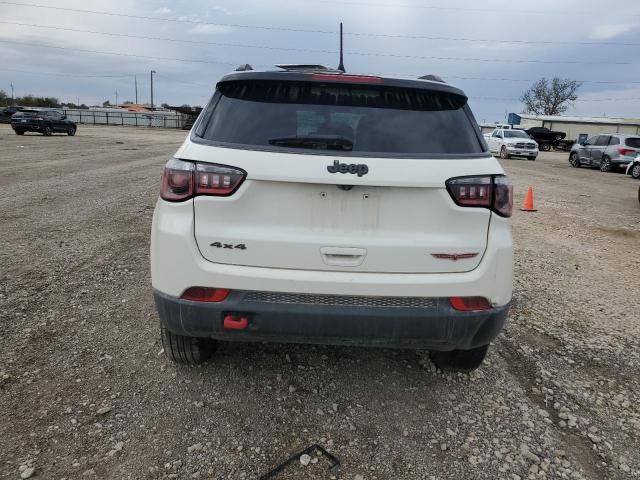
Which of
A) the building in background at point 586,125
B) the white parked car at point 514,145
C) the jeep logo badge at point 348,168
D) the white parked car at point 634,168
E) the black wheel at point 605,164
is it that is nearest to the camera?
the jeep logo badge at point 348,168

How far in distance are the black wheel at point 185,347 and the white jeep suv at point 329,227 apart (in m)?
0.43

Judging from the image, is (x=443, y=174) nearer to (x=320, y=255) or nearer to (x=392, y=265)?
(x=392, y=265)

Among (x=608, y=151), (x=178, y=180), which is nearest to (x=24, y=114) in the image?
(x=608, y=151)

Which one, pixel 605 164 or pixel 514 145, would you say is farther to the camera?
pixel 514 145

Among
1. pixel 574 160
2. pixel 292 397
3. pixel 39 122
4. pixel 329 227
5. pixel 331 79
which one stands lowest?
pixel 292 397

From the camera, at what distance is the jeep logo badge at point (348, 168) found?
2396mm

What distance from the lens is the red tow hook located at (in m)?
2.51

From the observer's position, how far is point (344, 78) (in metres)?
2.64

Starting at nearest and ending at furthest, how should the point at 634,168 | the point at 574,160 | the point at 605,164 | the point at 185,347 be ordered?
the point at 185,347
the point at 634,168
the point at 605,164
the point at 574,160

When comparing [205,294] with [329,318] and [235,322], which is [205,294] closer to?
[235,322]

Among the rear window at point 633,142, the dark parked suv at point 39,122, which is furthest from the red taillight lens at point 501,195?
the dark parked suv at point 39,122

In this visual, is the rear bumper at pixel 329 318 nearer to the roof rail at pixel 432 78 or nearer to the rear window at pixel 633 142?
the roof rail at pixel 432 78

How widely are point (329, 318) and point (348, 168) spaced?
2.48 feet

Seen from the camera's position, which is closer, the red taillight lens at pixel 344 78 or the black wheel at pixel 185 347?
the red taillight lens at pixel 344 78
